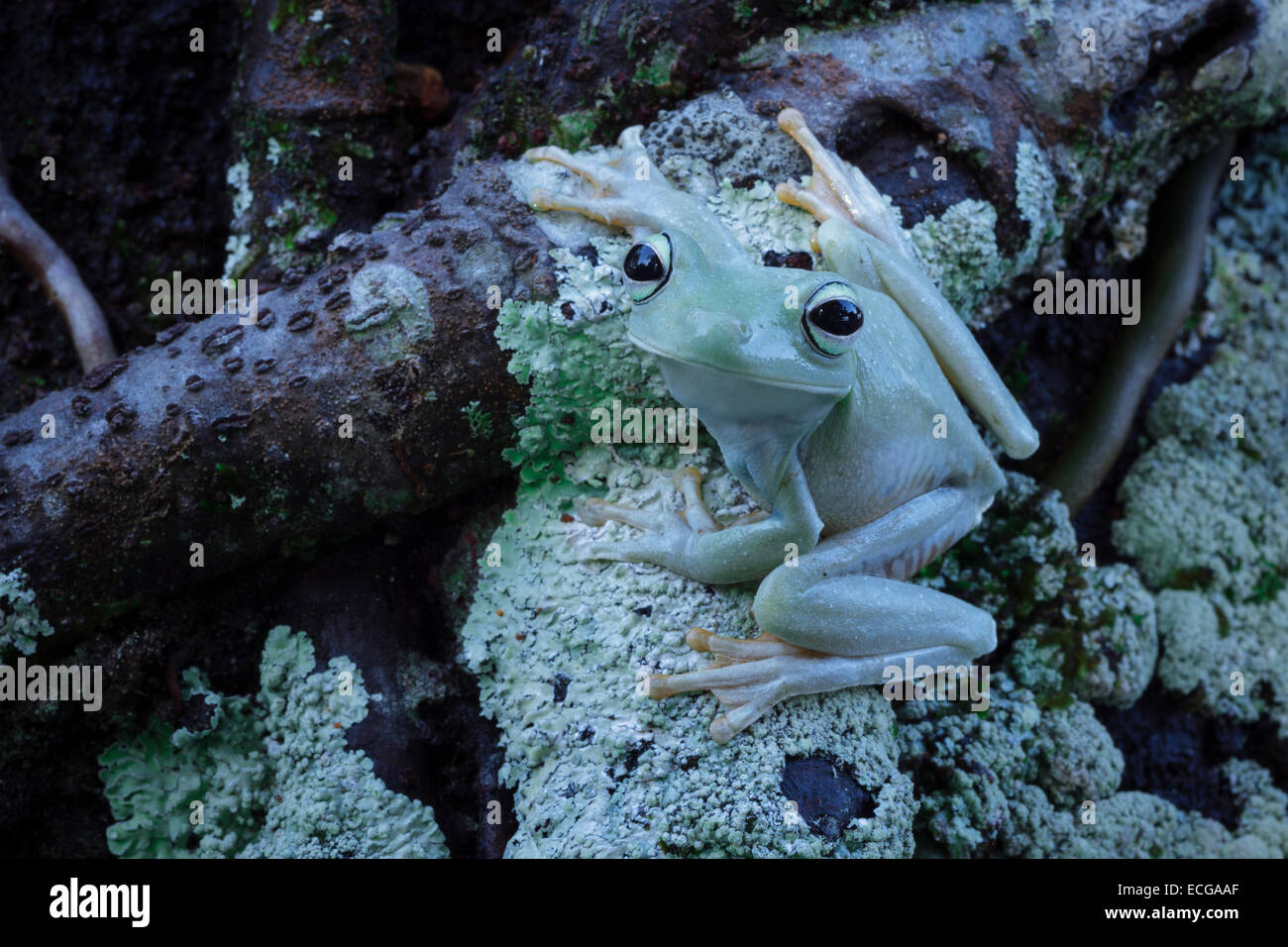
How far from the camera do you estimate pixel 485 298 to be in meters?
2.80

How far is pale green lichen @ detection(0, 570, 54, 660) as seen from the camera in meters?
2.61

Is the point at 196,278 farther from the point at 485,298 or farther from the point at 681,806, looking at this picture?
the point at 681,806

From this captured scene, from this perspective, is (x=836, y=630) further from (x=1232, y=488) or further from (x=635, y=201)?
(x=1232, y=488)

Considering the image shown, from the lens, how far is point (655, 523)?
2869 mm

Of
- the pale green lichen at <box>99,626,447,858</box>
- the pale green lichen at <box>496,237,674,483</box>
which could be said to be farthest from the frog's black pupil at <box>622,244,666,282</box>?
the pale green lichen at <box>99,626,447,858</box>

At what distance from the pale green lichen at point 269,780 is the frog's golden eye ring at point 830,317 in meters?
1.59

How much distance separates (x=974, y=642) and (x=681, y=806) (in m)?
0.93

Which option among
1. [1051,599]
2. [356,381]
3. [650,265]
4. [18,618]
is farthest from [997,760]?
[18,618]

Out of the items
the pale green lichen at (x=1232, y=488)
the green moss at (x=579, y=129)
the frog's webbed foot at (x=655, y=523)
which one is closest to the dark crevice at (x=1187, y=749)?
the pale green lichen at (x=1232, y=488)

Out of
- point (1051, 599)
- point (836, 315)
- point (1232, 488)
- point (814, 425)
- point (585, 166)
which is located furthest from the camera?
point (1232, 488)

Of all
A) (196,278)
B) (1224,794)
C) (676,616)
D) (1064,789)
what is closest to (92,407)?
(196,278)

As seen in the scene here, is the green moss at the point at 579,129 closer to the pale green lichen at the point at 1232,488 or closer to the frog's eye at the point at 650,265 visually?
the frog's eye at the point at 650,265

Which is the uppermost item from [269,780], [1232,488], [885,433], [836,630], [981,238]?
[981,238]

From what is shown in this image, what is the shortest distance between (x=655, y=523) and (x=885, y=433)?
0.65 meters
